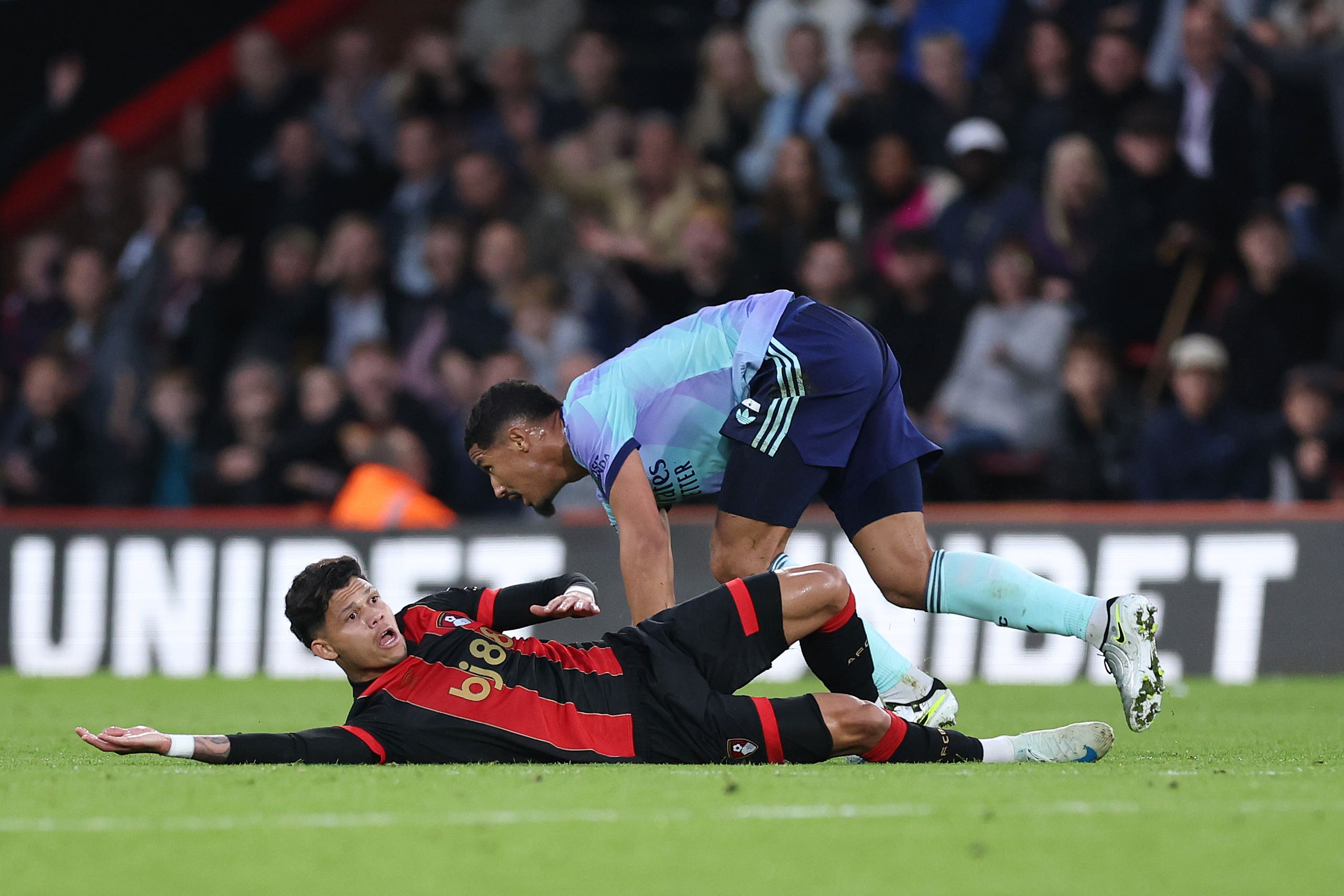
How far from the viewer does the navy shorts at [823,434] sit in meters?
5.39

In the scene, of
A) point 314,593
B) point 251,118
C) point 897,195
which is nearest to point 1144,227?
point 897,195

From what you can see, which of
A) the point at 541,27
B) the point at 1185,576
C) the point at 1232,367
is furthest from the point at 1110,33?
the point at 541,27

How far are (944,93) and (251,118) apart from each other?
19.5ft

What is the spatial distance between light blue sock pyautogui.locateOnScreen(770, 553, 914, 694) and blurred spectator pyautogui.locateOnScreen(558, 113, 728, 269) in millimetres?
5993

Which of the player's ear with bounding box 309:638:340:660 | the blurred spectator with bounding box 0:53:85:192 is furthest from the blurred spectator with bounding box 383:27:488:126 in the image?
the player's ear with bounding box 309:638:340:660

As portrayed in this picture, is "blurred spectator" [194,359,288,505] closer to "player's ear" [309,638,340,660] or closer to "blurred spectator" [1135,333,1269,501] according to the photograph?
"blurred spectator" [1135,333,1269,501]

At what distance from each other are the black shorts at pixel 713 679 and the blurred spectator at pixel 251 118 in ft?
32.4

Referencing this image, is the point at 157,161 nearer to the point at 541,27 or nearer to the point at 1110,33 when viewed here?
the point at 541,27

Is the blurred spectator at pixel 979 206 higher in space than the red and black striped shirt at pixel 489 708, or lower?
higher

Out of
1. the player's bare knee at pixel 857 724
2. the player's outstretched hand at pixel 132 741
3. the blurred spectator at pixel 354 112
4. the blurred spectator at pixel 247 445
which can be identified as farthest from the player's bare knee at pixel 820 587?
the blurred spectator at pixel 354 112

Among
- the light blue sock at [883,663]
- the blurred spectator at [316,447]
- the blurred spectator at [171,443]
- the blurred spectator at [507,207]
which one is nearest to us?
the light blue sock at [883,663]

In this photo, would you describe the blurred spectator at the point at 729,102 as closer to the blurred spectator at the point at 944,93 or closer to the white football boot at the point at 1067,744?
the blurred spectator at the point at 944,93

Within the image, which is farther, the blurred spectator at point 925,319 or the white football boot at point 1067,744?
the blurred spectator at point 925,319

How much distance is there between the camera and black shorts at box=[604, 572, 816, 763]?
475 centimetres
